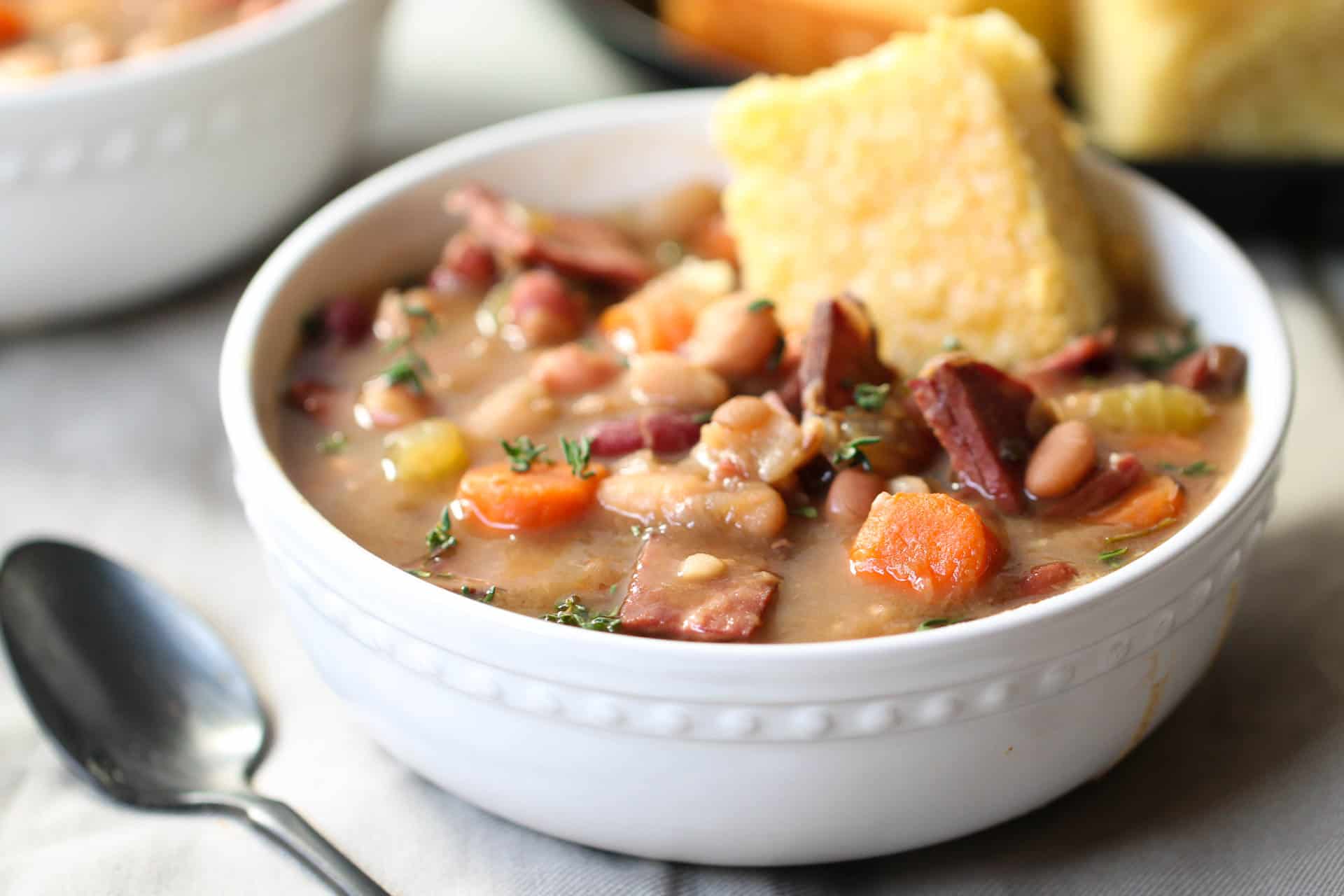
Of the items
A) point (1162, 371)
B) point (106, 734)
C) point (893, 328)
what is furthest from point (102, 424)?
point (1162, 371)

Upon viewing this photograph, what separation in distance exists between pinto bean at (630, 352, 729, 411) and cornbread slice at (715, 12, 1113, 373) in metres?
0.32

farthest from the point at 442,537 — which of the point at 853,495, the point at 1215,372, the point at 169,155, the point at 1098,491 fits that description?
the point at 169,155

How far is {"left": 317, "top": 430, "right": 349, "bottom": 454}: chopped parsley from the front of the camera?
241 cm

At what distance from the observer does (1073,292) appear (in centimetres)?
262

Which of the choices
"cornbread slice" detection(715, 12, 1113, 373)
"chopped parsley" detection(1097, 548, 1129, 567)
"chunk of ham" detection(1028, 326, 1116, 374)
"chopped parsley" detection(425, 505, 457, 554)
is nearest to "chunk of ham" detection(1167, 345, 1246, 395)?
"chunk of ham" detection(1028, 326, 1116, 374)

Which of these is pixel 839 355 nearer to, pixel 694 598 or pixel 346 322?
pixel 694 598

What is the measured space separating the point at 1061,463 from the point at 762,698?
67 cm

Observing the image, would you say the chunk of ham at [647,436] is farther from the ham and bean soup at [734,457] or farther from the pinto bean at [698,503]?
the pinto bean at [698,503]

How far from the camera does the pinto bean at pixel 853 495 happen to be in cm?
213

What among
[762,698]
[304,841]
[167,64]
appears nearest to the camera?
[762,698]

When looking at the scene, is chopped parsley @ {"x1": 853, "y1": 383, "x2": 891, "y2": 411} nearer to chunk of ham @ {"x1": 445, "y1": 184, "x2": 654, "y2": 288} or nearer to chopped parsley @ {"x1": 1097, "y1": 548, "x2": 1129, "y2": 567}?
chopped parsley @ {"x1": 1097, "y1": 548, "x2": 1129, "y2": 567}

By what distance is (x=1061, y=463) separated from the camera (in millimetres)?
2164

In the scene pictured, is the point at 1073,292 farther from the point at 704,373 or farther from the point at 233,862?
the point at 233,862

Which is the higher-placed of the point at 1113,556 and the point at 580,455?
the point at 1113,556
